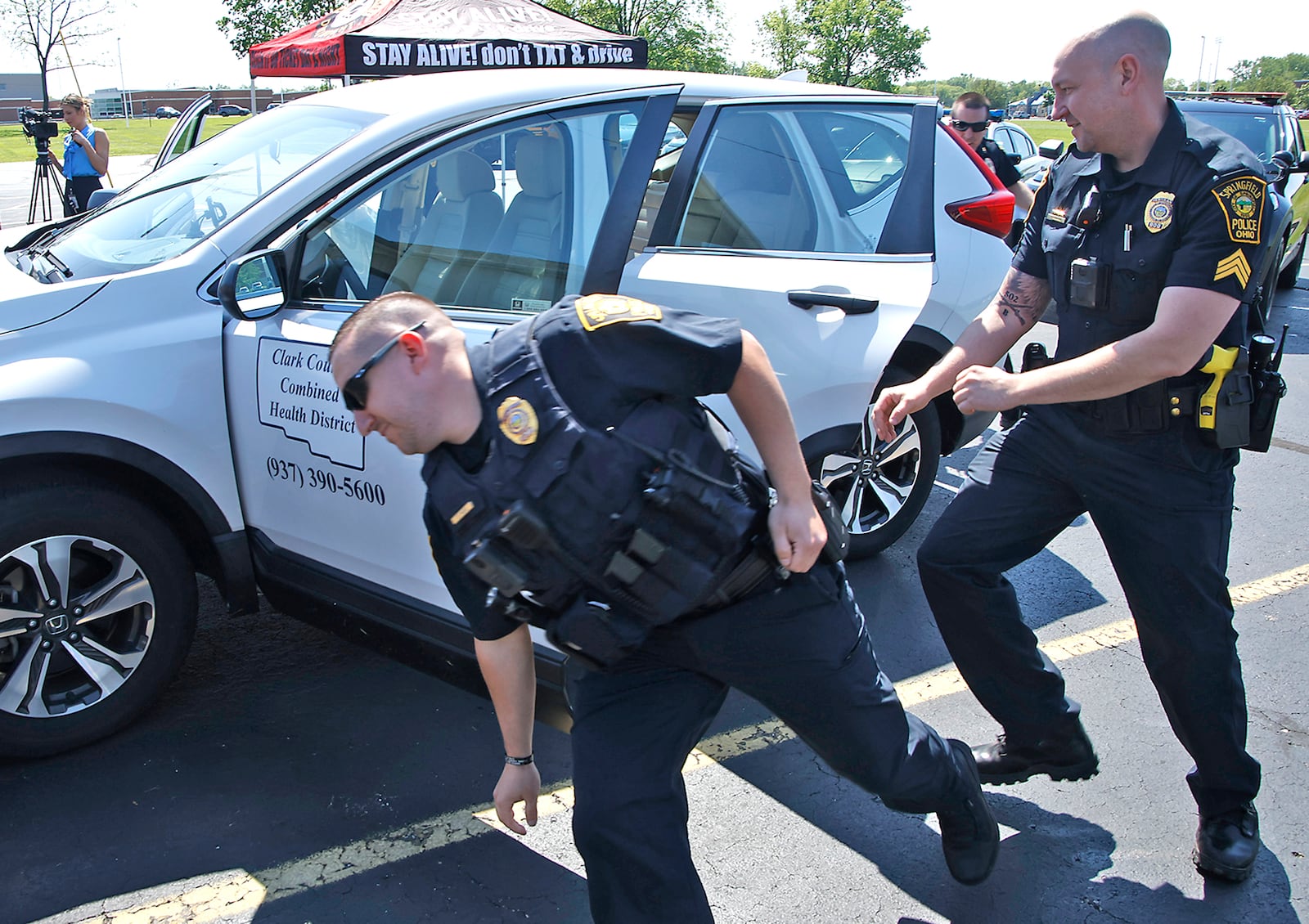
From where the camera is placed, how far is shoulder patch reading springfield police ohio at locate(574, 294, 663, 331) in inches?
68.6

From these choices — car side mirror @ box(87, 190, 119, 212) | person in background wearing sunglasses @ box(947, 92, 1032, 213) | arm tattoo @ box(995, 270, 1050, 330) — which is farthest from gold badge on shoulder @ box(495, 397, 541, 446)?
person in background wearing sunglasses @ box(947, 92, 1032, 213)

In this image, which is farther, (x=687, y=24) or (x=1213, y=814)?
(x=687, y=24)

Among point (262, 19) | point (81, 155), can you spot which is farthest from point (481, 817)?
point (262, 19)

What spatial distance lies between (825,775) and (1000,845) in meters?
0.48

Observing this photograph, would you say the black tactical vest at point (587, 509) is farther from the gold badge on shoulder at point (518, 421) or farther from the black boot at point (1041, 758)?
the black boot at point (1041, 758)

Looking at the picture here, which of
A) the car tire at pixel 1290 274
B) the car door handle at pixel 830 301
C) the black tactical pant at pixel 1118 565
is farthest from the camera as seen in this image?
the car tire at pixel 1290 274

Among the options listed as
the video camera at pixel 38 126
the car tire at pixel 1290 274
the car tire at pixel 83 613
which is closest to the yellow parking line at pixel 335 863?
the car tire at pixel 83 613

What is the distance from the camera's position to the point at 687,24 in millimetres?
36719

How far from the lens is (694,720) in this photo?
1940mm

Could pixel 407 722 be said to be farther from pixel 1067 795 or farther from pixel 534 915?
pixel 1067 795

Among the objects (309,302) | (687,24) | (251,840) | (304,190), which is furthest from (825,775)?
(687,24)

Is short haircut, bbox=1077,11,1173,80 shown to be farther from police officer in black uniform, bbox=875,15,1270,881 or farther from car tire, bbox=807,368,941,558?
car tire, bbox=807,368,941,558

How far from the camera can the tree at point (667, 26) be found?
33.6 m

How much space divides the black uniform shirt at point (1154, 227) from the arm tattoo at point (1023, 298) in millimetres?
67
